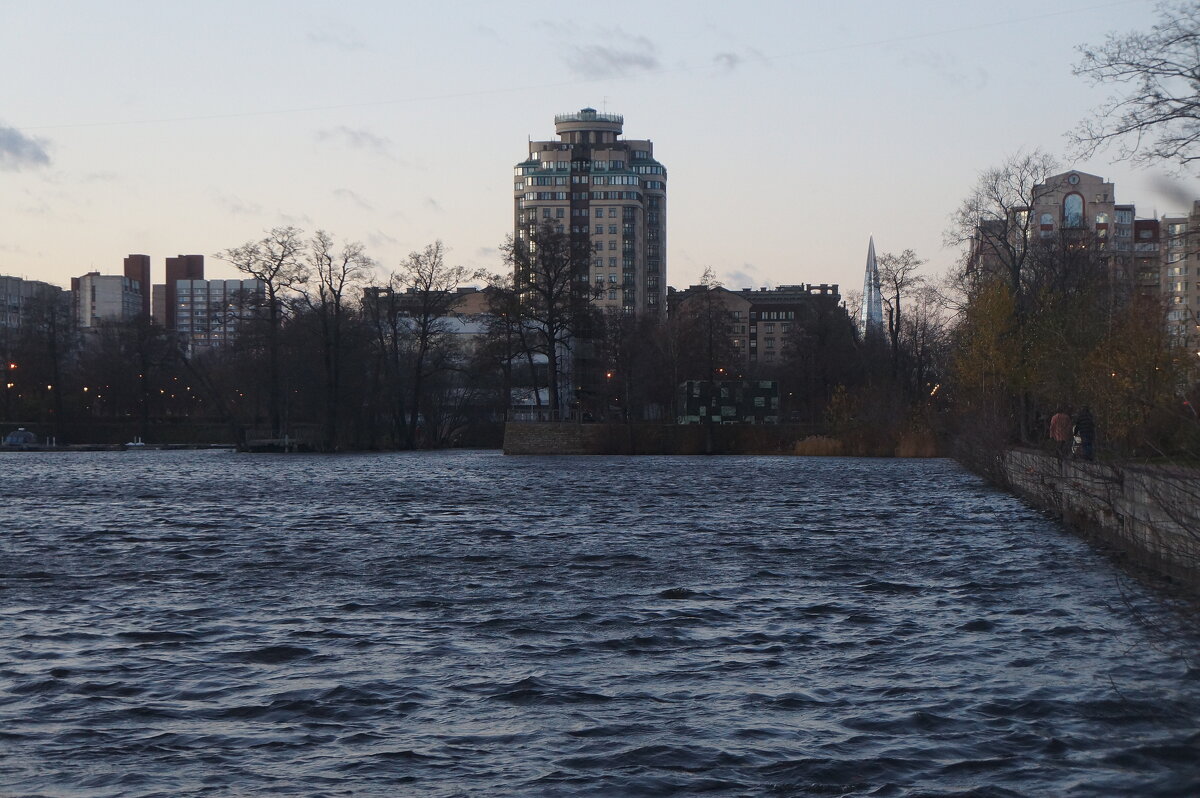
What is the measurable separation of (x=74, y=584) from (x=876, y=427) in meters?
57.0

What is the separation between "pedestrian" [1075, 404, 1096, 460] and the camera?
29.1 metres

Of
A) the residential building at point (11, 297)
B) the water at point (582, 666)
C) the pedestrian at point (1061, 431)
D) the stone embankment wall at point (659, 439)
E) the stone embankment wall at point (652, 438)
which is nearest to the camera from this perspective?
the water at point (582, 666)

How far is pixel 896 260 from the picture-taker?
3265 inches

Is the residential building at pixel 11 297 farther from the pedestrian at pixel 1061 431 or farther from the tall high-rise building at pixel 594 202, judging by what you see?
the pedestrian at pixel 1061 431

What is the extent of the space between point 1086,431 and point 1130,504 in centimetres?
1097

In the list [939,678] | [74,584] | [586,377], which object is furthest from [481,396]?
[939,678]

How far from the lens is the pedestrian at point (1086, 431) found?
95.4 ft

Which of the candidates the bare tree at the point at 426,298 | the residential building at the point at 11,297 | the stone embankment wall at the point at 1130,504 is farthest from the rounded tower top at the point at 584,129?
the stone embankment wall at the point at 1130,504

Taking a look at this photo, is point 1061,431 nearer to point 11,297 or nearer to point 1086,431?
point 1086,431

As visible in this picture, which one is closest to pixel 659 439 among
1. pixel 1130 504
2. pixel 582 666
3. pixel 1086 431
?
pixel 1086 431

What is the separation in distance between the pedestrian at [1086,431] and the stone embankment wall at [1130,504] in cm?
89

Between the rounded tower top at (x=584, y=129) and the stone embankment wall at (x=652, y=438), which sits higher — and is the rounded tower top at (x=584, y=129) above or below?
above

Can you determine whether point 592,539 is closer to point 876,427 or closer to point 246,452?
point 876,427

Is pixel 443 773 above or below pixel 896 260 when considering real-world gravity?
below
